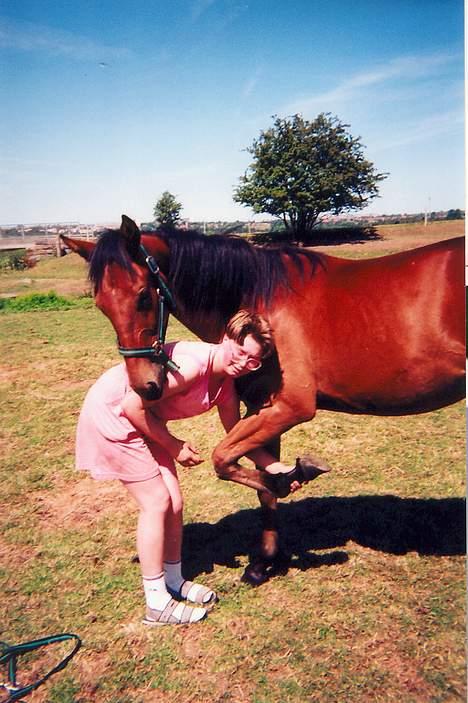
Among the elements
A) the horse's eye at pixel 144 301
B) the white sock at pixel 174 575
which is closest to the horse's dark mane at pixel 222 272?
the horse's eye at pixel 144 301

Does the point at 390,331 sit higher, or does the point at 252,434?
the point at 390,331

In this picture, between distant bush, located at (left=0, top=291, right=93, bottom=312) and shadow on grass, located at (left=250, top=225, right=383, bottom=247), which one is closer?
shadow on grass, located at (left=250, top=225, right=383, bottom=247)

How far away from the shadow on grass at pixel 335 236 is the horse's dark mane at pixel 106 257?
234cm

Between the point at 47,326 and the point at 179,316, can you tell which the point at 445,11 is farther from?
the point at 47,326

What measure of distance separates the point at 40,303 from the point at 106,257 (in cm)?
1116

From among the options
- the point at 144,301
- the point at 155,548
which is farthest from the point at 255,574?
the point at 144,301

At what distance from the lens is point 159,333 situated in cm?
240

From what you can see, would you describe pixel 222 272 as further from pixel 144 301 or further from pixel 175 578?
pixel 175 578

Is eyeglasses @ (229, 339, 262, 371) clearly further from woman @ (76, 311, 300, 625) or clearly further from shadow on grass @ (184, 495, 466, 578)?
shadow on grass @ (184, 495, 466, 578)

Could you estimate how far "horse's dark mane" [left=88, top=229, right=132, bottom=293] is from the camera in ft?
7.51

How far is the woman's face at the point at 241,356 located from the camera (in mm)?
2369

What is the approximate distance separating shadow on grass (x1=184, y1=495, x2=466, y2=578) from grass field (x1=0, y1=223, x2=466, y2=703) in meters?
0.01

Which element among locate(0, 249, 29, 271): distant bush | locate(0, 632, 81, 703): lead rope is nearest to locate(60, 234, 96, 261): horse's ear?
locate(0, 632, 81, 703): lead rope

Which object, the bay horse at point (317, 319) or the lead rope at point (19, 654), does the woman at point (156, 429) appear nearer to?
the bay horse at point (317, 319)
